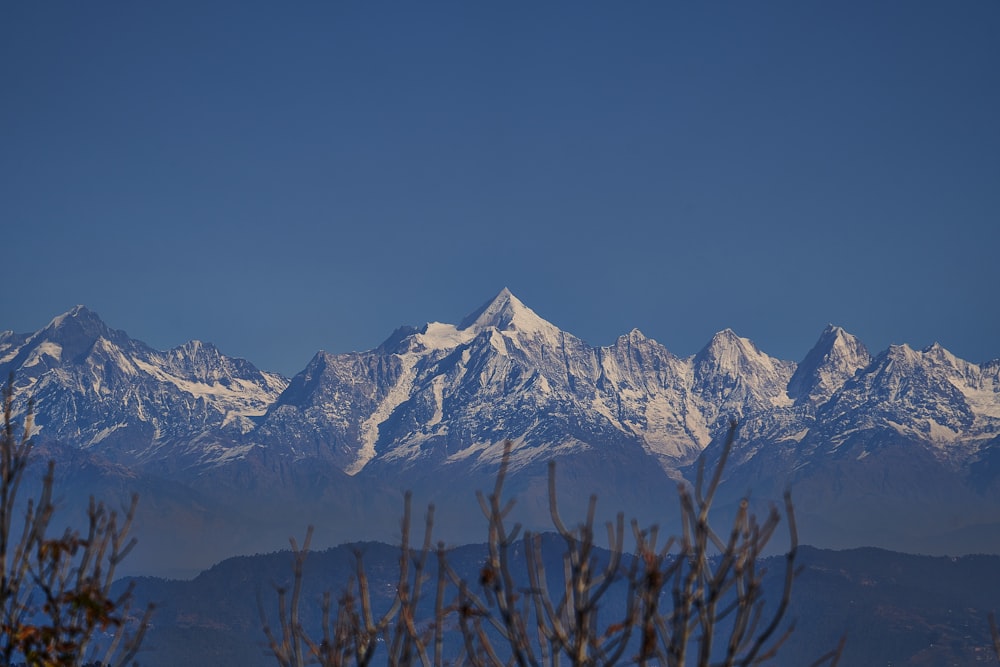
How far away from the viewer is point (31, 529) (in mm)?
18703

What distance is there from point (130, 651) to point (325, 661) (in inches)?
111

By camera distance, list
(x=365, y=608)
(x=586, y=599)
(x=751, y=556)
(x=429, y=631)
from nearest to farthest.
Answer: (x=751, y=556)
(x=586, y=599)
(x=365, y=608)
(x=429, y=631)

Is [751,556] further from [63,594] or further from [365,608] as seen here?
[63,594]

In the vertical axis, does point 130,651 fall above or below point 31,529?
below

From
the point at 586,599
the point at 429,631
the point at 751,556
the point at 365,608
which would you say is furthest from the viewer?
the point at 429,631

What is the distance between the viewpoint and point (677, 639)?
1480 cm

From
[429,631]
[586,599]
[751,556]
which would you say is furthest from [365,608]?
[751,556]

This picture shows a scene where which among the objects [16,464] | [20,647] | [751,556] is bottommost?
[20,647]

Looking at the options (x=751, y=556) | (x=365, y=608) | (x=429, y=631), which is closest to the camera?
(x=751, y=556)

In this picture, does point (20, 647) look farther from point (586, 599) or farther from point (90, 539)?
point (586, 599)

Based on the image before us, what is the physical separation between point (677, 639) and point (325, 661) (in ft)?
19.7

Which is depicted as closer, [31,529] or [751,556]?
[751,556]

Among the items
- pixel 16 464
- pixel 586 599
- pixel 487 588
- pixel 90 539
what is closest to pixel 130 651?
pixel 90 539

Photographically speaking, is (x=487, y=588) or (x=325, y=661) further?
(x=325, y=661)
